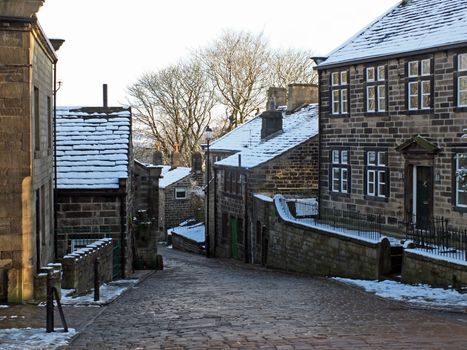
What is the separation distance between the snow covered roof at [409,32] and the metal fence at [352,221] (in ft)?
19.4

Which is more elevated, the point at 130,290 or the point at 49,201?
the point at 49,201

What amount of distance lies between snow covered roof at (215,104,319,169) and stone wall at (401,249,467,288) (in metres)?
16.1

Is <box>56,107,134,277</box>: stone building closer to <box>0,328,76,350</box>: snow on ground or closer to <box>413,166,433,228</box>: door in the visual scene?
<box>413,166,433,228</box>: door

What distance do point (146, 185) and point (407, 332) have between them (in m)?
22.9

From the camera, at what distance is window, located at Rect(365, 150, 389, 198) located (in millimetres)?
26672

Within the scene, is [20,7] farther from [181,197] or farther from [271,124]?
[181,197]

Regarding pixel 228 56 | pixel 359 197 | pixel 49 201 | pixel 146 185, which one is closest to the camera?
pixel 49 201

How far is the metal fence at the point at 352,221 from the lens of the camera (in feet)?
85.9

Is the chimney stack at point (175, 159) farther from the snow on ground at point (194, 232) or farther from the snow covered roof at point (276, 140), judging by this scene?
the snow covered roof at point (276, 140)

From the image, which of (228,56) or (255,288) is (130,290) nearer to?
(255,288)

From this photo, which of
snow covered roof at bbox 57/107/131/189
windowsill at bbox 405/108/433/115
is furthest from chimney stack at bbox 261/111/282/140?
windowsill at bbox 405/108/433/115

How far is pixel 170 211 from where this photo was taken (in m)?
56.1

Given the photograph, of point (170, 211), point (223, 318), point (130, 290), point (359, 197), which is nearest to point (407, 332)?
point (223, 318)

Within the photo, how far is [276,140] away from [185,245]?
1258 cm
